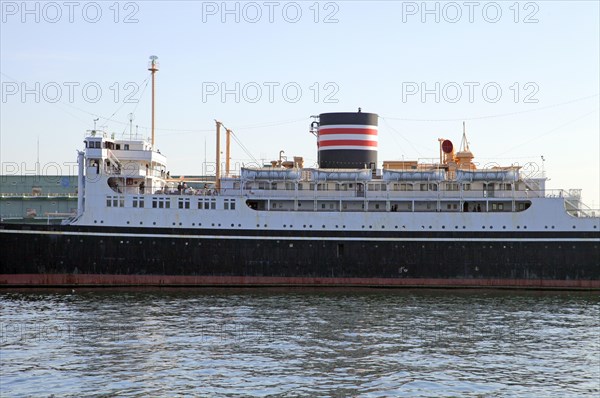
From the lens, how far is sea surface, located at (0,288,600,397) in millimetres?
19891

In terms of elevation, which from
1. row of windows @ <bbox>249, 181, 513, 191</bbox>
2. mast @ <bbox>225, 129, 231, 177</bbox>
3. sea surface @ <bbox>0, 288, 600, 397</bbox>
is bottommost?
sea surface @ <bbox>0, 288, 600, 397</bbox>

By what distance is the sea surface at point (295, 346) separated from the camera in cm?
1989

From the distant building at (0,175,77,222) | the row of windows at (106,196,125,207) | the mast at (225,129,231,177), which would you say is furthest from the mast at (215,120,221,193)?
the distant building at (0,175,77,222)

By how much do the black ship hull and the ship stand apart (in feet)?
0.19

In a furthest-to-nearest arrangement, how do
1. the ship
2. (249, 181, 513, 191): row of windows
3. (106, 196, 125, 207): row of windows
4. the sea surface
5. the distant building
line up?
1. the distant building
2. (249, 181, 513, 191): row of windows
3. (106, 196, 125, 207): row of windows
4. the ship
5. the sea surface

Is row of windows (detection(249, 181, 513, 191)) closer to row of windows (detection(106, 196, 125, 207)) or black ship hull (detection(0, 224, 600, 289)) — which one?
black ship hull (detection(0, 224, 600, 289))

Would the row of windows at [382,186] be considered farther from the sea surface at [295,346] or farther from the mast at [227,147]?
the sea surface at [295,346]

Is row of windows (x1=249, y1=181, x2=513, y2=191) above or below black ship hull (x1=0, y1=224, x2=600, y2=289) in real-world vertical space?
above

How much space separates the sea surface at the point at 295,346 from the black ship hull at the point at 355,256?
574 cm

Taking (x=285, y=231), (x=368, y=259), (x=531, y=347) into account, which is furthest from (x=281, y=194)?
(x=531, y=347)

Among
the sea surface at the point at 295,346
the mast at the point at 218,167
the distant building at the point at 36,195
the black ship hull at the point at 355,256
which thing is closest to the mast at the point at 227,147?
the mast at the point at 218,167

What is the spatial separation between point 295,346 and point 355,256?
1874 centimetres

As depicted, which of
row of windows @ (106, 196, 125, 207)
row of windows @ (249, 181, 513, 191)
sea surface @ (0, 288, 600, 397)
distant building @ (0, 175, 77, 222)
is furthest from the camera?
distant building @ (0, 175, 77, 222)

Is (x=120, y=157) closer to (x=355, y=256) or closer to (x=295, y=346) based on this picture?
(x=355, y=256)
